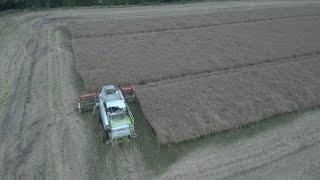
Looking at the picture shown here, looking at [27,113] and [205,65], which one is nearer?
[27,113]

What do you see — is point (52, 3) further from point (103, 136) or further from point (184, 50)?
point (103, 136)

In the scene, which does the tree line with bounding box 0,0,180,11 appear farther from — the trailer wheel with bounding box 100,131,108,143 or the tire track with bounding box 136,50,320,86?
the trailer wheel with bounding box 100,131,108,143

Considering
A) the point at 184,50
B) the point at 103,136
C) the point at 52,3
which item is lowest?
the point at 103,136

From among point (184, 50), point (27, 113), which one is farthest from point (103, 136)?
point (184, 50)

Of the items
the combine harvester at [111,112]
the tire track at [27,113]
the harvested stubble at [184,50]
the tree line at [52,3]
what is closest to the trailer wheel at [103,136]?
the combine harvester at [111,112]

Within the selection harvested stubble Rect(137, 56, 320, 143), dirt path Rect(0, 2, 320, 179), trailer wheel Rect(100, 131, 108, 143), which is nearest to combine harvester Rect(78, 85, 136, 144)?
trailer wheel Rect(100, 131, 108, 143)

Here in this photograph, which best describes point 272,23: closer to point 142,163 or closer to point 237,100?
point 237,100

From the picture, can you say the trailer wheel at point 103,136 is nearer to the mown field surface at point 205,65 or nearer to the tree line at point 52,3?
the mown field surface at point 205,65
